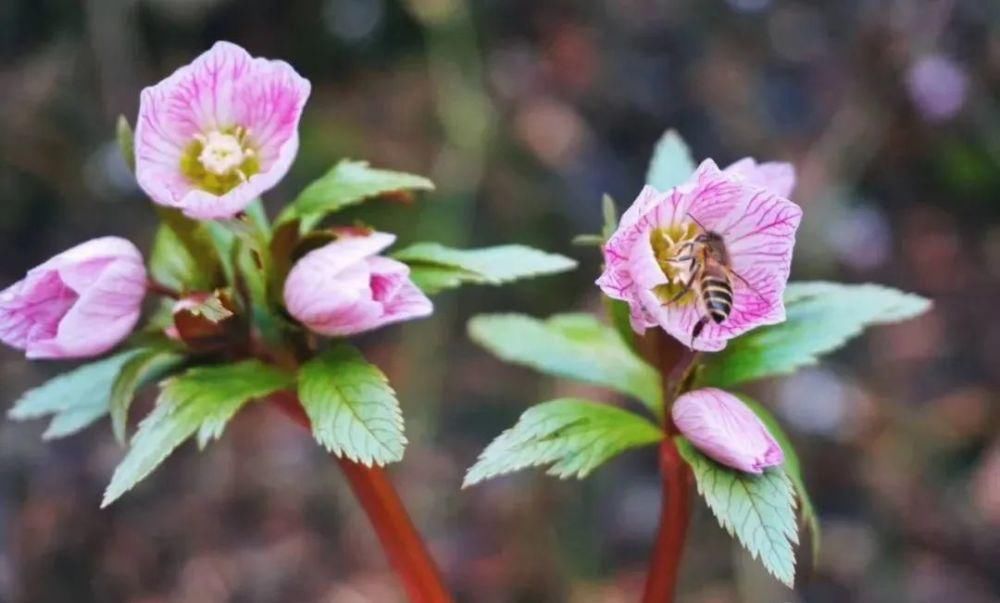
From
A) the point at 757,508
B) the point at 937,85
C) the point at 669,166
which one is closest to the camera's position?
the point at 757,508

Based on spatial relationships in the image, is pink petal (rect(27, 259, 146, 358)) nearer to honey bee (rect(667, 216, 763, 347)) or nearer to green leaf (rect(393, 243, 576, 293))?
green leaf (rect(393, 243, 576, 293))

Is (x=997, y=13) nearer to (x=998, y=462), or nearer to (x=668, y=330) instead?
(x=998, y=462)

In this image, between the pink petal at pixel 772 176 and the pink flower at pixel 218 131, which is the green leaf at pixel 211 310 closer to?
the pink flower at pixel 218 131

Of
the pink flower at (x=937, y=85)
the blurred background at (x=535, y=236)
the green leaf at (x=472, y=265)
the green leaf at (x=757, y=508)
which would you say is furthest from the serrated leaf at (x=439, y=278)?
the pink flower at (x=937, y=85)

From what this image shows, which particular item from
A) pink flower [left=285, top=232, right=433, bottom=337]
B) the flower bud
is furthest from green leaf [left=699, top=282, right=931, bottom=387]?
the flower bud

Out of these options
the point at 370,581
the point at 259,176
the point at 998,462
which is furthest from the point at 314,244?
the point at 998,462

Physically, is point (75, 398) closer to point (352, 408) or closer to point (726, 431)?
point (352, 408)

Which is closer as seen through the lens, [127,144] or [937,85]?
[127,144]

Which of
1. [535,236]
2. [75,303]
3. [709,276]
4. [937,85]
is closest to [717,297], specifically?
[709,276]
